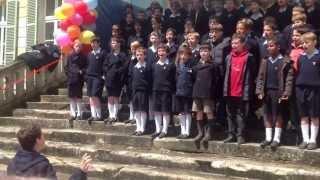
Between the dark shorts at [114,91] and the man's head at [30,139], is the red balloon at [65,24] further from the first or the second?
the man's head at [30,139]

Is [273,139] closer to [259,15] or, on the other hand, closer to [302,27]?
[302,27]

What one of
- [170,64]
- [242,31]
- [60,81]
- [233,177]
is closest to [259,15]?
[242,31]

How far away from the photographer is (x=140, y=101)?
31.5 ft

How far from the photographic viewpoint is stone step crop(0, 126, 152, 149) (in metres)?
9.54

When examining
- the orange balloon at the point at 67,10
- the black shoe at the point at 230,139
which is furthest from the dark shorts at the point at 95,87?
the black shoe at the point at 230,139

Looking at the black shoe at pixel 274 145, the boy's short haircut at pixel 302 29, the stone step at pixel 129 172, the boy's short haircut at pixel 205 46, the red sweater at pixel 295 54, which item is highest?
the boy's short haircut at pixel 302 29

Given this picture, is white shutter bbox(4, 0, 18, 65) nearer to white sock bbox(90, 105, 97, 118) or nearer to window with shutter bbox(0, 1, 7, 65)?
window with shutter bbox(0, 1, 7, 65)

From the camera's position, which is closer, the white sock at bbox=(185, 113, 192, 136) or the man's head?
the man's head

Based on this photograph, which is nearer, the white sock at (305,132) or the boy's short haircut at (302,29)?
the white sock at (305,132)

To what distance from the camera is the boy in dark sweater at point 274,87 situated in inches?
320

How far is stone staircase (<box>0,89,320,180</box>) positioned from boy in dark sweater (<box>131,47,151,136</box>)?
0.95ft

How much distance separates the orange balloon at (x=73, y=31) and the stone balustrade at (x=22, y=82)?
2.14m

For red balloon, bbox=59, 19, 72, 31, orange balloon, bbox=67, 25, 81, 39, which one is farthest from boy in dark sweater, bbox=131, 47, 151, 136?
red balloon, bbox=59, 19, 72, 31

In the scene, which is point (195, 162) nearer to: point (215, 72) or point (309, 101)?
point (215, 72)
